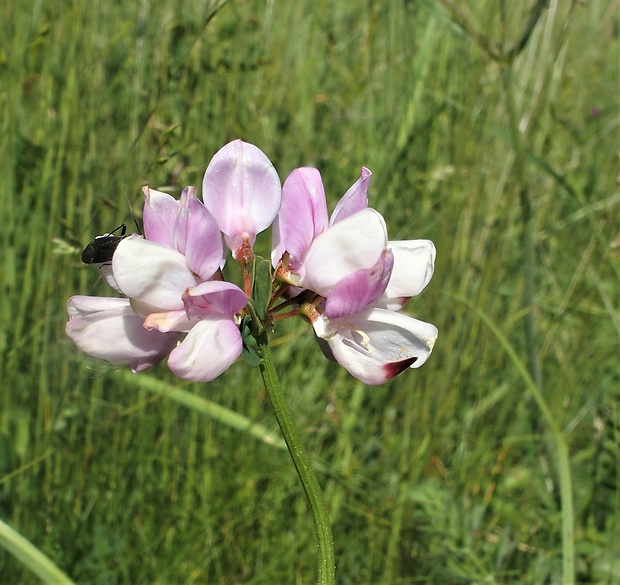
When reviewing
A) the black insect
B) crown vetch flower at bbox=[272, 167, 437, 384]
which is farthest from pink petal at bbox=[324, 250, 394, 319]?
the black insect

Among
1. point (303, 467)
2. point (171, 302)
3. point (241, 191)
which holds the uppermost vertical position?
point (241, 191)

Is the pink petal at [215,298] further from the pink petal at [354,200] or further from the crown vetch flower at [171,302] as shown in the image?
the pink petal at [354,200]

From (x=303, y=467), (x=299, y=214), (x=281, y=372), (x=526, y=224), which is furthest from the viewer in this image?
(x=281, y=372)

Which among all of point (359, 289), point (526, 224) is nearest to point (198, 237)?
point (359, 289)

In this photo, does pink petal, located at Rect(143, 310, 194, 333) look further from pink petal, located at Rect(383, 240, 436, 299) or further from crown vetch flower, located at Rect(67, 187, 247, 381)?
pink petal, located at Rect(383, 240, 436, 299)

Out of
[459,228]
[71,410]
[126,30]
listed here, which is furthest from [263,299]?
[126,30]

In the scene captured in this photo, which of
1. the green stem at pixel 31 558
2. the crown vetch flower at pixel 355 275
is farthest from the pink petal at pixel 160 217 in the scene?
the green stem at pixel 31 558

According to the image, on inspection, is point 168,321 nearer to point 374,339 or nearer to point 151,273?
point 151,273

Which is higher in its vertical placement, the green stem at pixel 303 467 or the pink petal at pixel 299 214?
the pink petal at pixel 299 214
